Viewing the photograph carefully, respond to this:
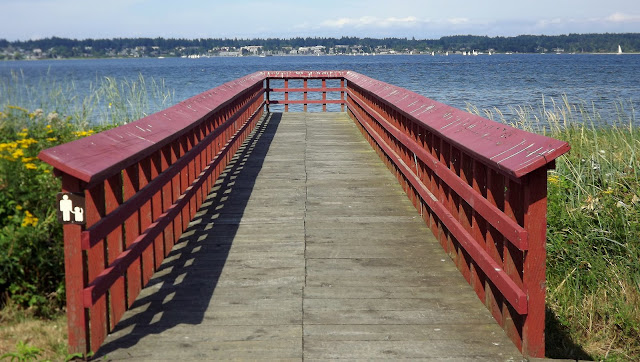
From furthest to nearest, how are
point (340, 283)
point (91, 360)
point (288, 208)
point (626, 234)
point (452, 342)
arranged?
point (288, 208) → point (626, 234) → point (340, 283) → point (452, 342) → point (91, 360)

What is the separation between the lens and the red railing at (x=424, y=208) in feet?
13.9

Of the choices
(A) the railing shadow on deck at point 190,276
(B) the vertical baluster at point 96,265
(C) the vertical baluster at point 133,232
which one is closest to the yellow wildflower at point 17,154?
(A) the railing shadow on deck at point 190,276

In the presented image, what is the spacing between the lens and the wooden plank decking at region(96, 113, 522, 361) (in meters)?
4.67

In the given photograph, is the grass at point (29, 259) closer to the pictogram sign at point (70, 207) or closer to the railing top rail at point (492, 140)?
the pictogram sign at point (70, 207)

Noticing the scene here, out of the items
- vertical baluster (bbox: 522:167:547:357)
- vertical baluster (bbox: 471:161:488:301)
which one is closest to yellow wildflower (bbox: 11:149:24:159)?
vertical baluster (bbox: 471:161:488:301)

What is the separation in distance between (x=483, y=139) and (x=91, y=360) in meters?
2.83

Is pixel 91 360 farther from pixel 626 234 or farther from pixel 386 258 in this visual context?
pixel 626 234

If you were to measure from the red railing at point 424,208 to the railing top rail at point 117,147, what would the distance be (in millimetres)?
11

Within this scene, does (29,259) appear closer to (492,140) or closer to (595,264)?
(492,140)

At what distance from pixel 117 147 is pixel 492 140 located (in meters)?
2.37

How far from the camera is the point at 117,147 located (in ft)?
15.9

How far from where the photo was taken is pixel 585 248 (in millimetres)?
7230

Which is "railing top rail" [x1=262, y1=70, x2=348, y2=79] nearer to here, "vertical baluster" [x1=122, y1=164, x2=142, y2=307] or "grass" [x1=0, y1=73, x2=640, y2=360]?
"grass" [x1=0, y1=73, x2=640, y2=360]

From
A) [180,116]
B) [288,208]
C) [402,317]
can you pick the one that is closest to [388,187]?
[288,208]
